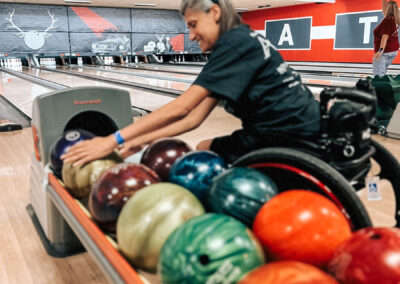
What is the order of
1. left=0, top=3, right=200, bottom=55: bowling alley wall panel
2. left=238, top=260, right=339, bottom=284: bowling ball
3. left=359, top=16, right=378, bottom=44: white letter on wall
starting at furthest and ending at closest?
left=0, top=3, right=200, bottom=55: bowling alley wall panel → left=359, top=16, right=378, bottom=44: white letter on wall → left=238, top=260, right=339, bottom=284: bowling ball

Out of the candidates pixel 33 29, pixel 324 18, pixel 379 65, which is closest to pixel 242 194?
pixel 379 65

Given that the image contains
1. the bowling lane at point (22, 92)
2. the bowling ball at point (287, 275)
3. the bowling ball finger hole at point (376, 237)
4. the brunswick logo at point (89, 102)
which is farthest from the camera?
the bowling lane at point (22, 92)

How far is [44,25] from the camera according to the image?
10.1 meters

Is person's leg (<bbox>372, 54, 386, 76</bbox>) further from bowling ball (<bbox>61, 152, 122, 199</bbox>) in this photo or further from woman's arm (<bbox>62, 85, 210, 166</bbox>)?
bowling ball (<bbox>61, 152, 122, 199</bbox>)

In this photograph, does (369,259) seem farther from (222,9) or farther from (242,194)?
(222,9)

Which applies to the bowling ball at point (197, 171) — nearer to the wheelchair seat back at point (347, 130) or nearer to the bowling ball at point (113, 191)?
the bowling ball at point (113, 191)

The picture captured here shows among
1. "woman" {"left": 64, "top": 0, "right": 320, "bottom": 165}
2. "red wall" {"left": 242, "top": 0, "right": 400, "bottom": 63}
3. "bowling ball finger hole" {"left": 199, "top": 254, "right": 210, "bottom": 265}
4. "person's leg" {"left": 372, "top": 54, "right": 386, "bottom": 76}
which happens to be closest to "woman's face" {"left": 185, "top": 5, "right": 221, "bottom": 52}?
"woman" {"left": 64, "top": 0, "right": 320, "bottom": 165}

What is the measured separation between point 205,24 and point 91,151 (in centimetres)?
61

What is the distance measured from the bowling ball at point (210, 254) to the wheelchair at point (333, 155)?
0.92 feet

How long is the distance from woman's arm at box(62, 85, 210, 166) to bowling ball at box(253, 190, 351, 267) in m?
0.52

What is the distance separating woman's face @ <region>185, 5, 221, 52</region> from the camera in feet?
4.35

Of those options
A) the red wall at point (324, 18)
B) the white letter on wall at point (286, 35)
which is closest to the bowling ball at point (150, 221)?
the red wall at point (324, 18)

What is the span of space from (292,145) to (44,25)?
1039 cm

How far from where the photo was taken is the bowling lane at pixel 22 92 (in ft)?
15.2
